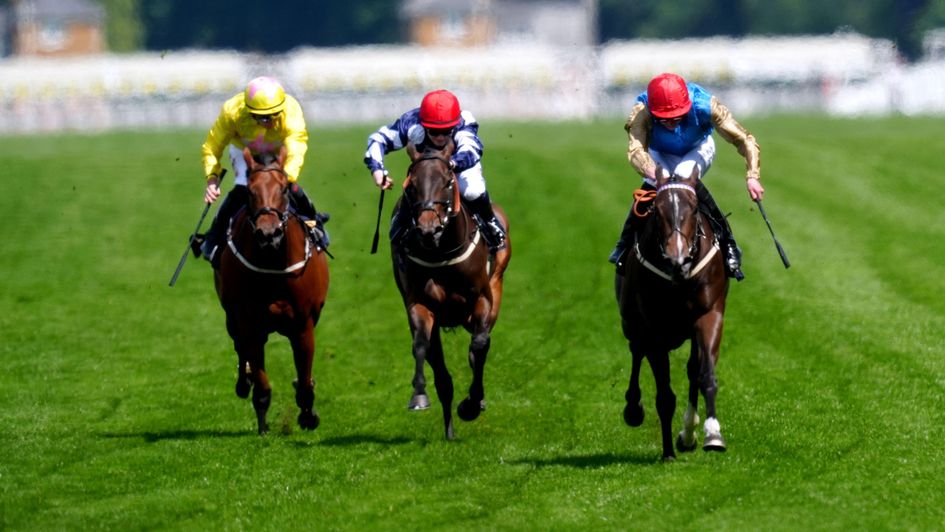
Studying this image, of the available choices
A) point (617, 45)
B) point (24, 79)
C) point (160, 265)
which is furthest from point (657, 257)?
point (617, 45)

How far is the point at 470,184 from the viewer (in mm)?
14148

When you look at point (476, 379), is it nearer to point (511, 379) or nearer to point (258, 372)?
point (258, 372)

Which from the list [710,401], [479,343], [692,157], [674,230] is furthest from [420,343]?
[674,230]

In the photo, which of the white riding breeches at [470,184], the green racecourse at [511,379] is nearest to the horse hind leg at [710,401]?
the green racecourse at [511,379]

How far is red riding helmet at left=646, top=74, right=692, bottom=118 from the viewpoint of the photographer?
12406 mm

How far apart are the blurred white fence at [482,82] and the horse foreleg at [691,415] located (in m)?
41.4

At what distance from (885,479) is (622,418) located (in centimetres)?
334

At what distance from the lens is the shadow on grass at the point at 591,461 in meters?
12.4

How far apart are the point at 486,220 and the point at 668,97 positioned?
2.31 m

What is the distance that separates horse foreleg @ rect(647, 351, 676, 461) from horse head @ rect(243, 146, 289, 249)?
108 inches

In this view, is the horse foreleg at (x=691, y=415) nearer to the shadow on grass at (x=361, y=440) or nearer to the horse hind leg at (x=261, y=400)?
the shadow on grass at (x=361, y=440)

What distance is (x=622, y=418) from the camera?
14.5 m

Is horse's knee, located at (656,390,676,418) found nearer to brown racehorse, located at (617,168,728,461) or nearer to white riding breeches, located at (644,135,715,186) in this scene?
brown racehorse, located at (617,168,728,461)

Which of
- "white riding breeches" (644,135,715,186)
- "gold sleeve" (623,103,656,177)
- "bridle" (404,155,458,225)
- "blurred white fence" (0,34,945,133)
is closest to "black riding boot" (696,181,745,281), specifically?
"white riding breeches" (644,135,715,186)
